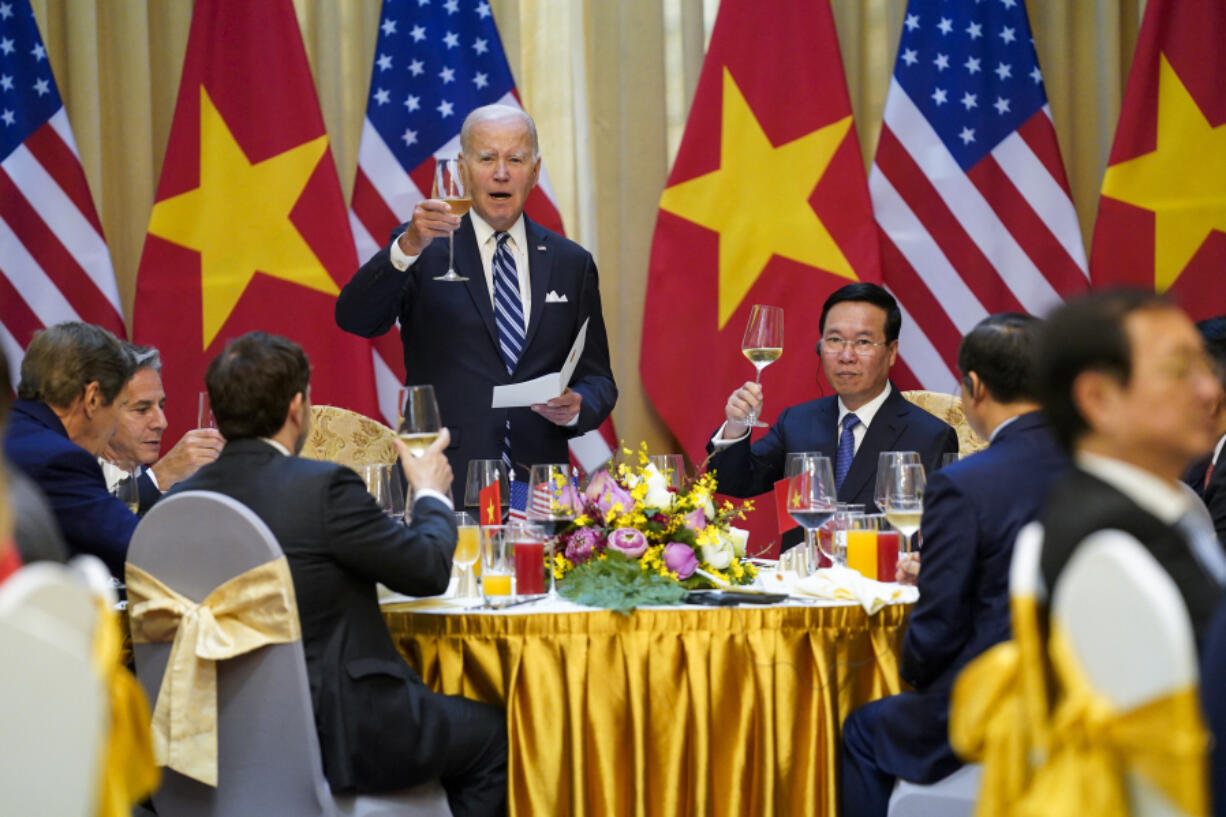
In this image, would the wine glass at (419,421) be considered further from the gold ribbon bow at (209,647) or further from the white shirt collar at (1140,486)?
the white shirt collar at (1140,486)

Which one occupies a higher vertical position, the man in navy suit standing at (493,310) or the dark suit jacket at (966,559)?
the man in navy suit standing at (493,310)

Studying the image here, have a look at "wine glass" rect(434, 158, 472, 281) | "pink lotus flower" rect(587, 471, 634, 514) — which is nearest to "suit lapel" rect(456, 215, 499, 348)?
"wine glass" rect(434, 158, 472, 281)

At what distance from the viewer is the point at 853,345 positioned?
4059 millimetres

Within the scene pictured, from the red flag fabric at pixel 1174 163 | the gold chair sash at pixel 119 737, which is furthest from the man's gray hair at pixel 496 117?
the gold chair sash at pixel 119 737

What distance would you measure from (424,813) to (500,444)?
1683 mm

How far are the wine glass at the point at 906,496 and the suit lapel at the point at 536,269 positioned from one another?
5.40 feet

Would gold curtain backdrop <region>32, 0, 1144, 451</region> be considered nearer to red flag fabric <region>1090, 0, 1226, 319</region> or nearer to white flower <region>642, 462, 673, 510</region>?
red flag fabric <region>1090, 0, 1226, 319</region>

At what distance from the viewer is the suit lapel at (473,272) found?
13.8 feet

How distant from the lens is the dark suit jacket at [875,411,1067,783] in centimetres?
240

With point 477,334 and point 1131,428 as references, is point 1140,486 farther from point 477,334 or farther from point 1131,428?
point 477,334

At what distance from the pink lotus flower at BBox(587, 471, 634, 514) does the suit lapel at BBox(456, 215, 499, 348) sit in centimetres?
130

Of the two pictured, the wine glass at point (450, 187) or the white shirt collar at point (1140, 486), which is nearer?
the white shirt collar at point (1140, 486)

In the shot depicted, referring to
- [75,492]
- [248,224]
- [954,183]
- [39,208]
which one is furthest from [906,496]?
[39,208]

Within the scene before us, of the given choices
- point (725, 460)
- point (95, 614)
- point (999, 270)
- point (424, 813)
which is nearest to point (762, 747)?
point (424, 813)
